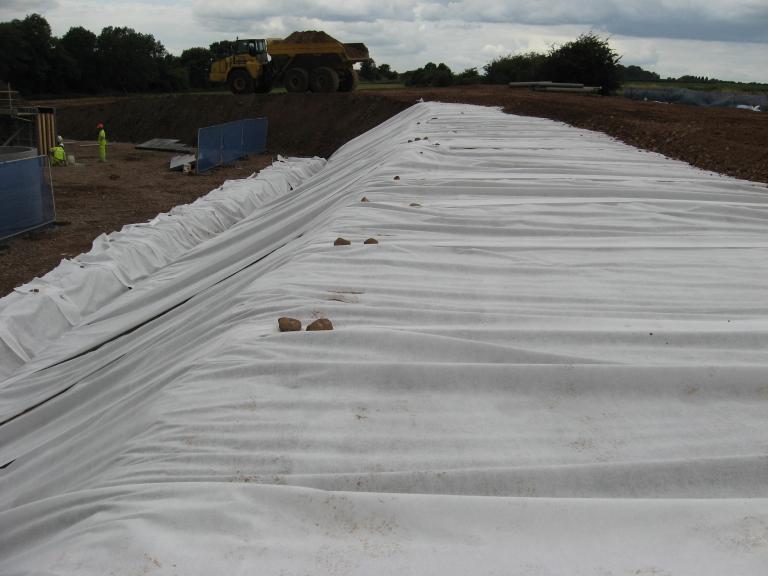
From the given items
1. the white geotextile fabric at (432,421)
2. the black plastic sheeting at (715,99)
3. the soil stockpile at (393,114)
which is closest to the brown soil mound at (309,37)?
the soil stockpile at (393,114)

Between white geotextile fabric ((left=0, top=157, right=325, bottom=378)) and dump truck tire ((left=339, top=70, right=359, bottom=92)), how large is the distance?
1388cm

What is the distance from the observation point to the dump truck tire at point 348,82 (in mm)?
24462

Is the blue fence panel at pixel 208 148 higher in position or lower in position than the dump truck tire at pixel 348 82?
lower

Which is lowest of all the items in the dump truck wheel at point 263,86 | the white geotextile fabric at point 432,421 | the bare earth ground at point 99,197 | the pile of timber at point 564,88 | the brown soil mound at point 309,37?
the bare earth ground at point 99,197

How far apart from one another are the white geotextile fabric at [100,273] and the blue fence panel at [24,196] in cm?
224

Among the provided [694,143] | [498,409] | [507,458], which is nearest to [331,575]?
[507,458]

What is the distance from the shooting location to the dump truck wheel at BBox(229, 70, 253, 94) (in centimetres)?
2488

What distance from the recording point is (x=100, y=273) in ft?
23.9

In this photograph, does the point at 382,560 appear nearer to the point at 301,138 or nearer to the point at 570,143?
the point at 570,143

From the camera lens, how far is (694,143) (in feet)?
31.3

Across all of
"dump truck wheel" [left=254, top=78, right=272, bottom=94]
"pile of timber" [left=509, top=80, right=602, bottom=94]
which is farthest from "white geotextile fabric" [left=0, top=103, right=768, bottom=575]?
"pile of timber" [left=509, top=80, right=602, bottom=94]

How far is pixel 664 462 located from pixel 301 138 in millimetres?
21737

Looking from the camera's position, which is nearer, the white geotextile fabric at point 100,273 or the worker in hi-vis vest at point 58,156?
the white geotextile fabric at point 100,273

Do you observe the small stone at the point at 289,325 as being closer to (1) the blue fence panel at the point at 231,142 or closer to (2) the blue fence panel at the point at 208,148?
(2) the blue fence panel at the point at 208,148
